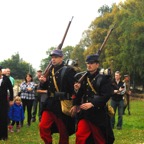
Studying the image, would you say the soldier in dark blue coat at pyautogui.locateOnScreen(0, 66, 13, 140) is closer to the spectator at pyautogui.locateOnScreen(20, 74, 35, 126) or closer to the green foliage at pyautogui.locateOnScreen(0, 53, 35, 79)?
the spectator at pyautogui.locateOnScreen(20, 74, 35, 126)

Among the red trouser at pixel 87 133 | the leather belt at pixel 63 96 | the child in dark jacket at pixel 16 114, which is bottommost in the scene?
the child in dark jacket at pixel 16 114

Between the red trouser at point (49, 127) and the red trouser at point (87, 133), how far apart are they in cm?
113

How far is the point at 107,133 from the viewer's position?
770 cm

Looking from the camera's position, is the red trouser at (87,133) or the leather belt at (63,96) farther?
the leather belt at (63,96)

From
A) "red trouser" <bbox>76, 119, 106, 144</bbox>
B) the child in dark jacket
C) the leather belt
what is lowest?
the child in dark jacket

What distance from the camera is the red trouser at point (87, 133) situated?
760 centimetres

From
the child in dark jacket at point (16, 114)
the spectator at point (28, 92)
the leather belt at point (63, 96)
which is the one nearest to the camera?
the leather belt at point (63, 96)

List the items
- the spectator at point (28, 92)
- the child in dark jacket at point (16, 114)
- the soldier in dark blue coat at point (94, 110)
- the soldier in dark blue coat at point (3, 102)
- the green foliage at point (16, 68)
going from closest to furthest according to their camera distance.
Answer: the soldier in dark blue coat at point (94, 110)
the soldier in dark blue coat at point (3, 102)
the child in dark jacket at point (16, 114)
the spectator at point (28, 92)
the green foliage at point (16, 68)

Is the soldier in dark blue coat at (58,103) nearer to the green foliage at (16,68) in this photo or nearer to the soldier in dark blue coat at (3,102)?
the soldier in dark blue coat at (3,102)

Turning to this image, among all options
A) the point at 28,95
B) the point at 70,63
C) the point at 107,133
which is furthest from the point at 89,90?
the point at 28,95

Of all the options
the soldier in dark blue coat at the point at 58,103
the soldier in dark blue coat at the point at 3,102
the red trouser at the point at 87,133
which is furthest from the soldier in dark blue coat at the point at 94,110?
the soldier in dark blue coat at the point at 3,102

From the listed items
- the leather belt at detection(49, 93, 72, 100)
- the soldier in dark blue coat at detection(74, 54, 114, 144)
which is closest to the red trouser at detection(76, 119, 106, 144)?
the soldier in dark blue coat at detection(74, 54, 114, 144)

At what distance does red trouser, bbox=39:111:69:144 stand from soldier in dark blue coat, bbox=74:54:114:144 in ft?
3.37

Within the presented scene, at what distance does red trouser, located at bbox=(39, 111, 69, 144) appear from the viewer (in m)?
8.67
